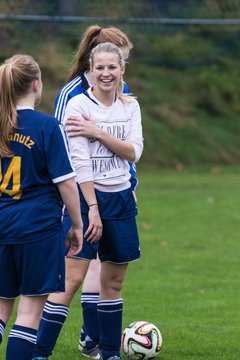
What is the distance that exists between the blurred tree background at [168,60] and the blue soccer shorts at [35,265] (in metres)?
14.1

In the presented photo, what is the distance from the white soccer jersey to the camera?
18.7 ft

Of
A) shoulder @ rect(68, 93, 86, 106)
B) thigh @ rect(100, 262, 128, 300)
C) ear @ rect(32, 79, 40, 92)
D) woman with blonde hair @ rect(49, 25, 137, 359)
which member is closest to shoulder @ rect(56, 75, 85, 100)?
woman with blonde hair @ rect(49, 25, 137, 359)

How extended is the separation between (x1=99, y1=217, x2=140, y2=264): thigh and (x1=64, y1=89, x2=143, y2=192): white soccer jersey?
0.22 m

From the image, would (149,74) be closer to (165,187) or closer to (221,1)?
(221,1)

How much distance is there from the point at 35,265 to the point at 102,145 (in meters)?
1.14

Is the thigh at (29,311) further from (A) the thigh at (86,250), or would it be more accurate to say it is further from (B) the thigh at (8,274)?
Result: (A) the thigh at (86,250)

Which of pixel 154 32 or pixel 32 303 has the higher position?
pixel 32 303

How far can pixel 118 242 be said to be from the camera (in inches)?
228

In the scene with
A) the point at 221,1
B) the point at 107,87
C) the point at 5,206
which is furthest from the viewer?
the point at 221,1

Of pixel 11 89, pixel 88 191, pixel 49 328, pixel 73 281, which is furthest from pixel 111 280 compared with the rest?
pixel 11 89

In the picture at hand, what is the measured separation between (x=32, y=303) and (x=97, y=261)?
5.24 ft

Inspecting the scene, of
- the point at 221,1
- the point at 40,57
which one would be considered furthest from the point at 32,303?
the point at 221,1

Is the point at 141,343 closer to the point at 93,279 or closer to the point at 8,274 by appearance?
A: the point at 93,279

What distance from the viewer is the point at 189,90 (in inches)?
990
